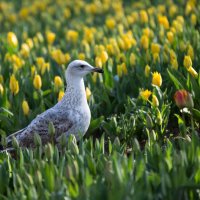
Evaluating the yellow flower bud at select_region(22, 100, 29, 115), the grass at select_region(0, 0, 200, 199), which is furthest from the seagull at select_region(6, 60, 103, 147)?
the yellow flower bud at select_region(22, 100, 29, 115)

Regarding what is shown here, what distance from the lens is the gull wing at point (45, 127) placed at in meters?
5.95

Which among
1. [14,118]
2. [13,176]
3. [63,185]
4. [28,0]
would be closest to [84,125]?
[14,118]

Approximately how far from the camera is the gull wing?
5949 mm

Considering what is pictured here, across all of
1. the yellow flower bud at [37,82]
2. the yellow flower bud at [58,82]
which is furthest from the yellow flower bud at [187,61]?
the yellow flower bud at [37,82]

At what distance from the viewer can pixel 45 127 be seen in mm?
5965

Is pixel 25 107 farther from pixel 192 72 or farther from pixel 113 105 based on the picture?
pixel 192 72

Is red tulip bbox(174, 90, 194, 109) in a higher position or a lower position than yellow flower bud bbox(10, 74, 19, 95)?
lower

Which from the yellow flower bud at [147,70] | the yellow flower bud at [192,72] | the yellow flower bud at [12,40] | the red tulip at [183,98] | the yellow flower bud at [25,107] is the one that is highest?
the yellow flower bud at [12,40]

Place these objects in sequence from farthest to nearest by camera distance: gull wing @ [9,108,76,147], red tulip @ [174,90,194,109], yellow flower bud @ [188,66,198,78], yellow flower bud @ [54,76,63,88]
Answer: yellow flower bud @ [54,76,63,88] → yellow flower bud @ [188,66,198,78] → gull wing @ [9,108,76,147] → red tulip @ [174,90,194,109]

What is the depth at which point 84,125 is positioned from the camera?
5.99 meters

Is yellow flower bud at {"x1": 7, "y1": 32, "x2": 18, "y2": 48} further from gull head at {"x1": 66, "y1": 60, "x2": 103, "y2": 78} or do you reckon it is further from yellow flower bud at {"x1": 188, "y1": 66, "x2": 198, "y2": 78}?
yellow flower bud at {"x1": 188, "y1": 66, "x2": 198, "y2": 78}

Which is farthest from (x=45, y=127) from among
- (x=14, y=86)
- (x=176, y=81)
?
(x=176, y=81)

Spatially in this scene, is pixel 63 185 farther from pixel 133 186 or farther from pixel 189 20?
pixel 189 20

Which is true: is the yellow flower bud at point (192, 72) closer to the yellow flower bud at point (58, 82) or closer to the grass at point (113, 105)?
the grass at point (113, 105)
